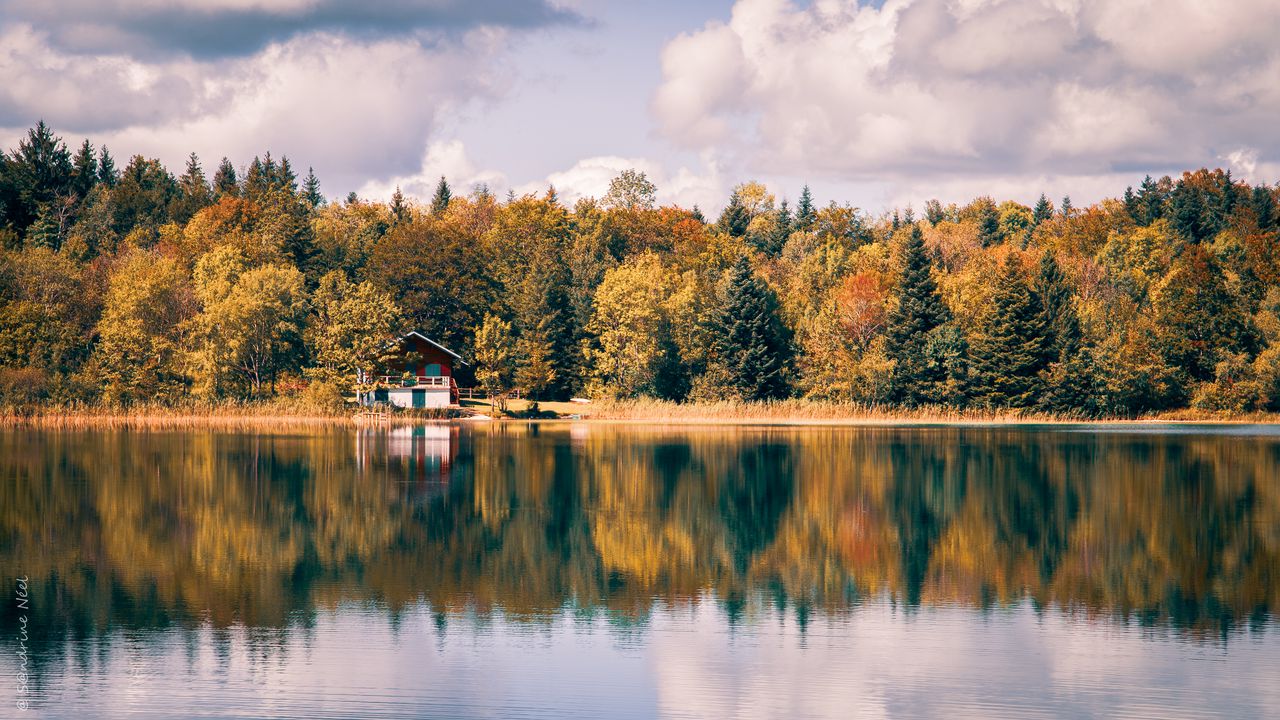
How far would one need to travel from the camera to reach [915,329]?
8369cm

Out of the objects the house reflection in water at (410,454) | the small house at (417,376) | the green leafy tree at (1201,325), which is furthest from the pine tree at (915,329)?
the small house at (417,376)

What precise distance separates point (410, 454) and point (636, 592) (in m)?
30.9

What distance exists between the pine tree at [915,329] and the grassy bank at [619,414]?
138 cm

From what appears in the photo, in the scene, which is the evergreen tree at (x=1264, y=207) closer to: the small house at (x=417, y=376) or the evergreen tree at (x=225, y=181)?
the small house at (x=417, y=376)

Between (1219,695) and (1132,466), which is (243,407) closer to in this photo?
(1132,466)

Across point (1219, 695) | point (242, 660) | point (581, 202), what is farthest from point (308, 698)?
point (581, 202)

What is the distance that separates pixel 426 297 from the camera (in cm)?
9756

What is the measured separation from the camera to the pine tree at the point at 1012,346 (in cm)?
7938

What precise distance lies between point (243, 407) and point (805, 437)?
3698 cm

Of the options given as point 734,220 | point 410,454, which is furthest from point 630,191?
point 410,454

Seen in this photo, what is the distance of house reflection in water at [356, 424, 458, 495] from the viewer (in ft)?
128

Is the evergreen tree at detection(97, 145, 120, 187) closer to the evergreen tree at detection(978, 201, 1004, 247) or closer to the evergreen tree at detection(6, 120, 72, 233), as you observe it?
the evergreen tree at detection(6, 120, 72, 233)

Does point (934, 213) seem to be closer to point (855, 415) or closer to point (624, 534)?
point (855, 415)

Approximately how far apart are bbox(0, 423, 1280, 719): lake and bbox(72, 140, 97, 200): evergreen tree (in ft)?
280
